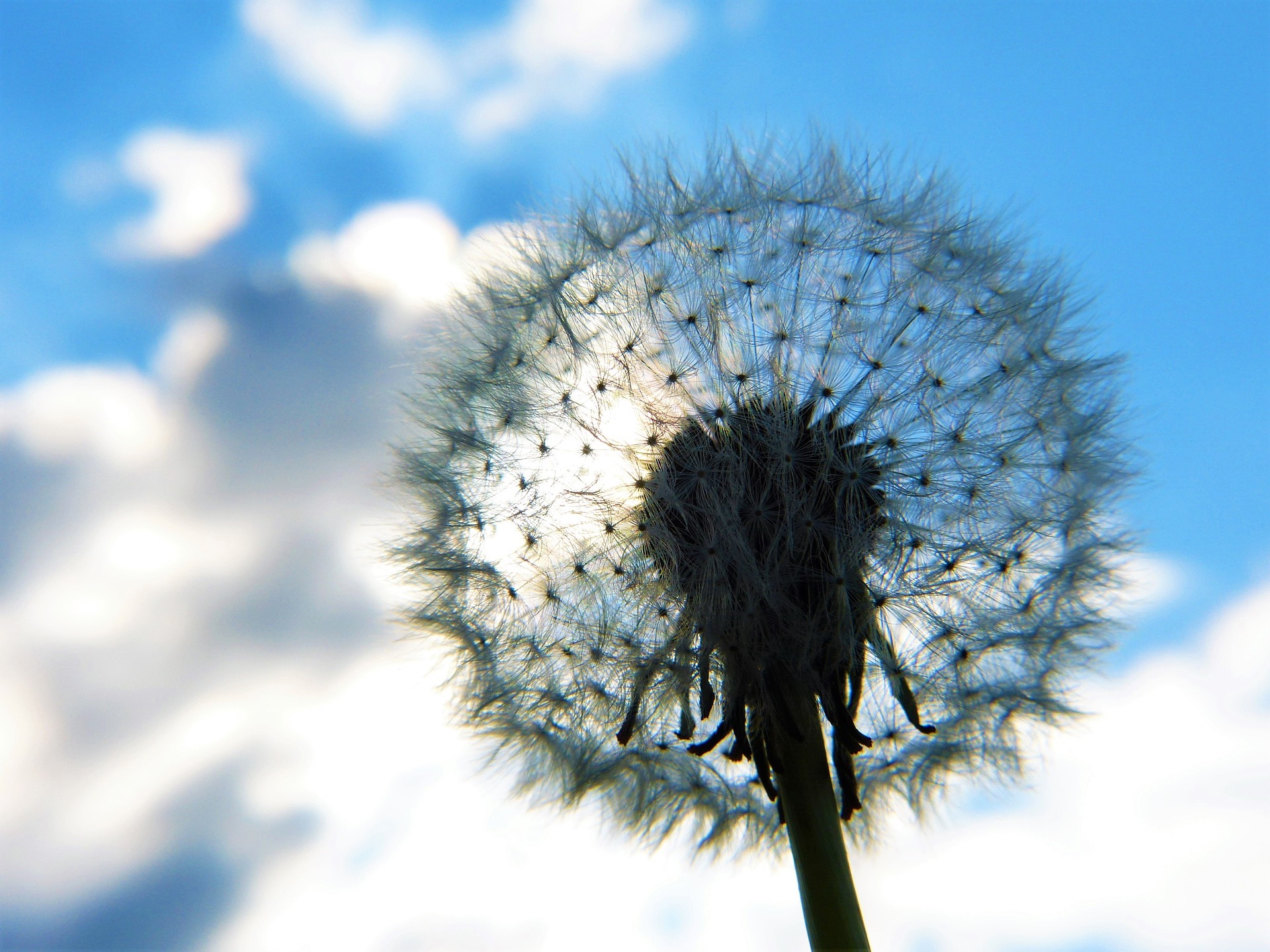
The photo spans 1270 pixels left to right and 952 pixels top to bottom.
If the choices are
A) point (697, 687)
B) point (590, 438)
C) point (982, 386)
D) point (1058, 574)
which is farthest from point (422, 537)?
point (1058, 574)

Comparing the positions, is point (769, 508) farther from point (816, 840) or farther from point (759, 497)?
point (816, 840)

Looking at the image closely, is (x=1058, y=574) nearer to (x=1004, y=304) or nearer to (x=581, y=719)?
(x=1004, y=304)

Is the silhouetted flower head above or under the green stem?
above

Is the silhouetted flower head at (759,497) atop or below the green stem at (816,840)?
atop
